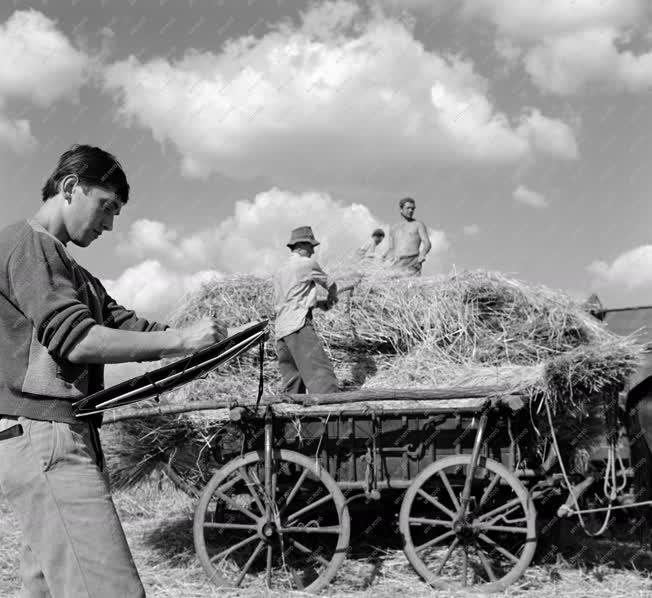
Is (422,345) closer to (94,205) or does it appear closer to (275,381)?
(275,381)

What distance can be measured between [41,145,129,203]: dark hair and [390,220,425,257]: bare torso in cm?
764

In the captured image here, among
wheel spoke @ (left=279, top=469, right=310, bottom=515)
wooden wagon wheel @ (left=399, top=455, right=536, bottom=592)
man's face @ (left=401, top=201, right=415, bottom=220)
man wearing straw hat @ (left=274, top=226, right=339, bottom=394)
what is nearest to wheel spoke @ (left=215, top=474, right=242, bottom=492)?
wheel spoke @ (left=279, top=469, right=310, bottom=515)

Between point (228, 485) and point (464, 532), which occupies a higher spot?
point (228, 485)

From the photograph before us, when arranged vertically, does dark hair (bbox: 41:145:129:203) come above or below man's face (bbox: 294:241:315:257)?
below

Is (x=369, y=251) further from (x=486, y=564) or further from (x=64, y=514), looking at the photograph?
(x=64, y=514)

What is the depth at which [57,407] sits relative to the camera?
6.27 feet

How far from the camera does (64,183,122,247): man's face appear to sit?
2035 mm

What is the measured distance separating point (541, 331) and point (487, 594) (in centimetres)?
256

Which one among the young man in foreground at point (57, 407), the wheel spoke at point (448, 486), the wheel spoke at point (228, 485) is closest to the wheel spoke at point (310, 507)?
the wheel spoke at point (228, 485)

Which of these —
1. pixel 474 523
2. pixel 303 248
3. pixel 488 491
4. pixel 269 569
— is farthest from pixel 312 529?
pixel 303 248

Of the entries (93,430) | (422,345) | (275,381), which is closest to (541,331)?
(422,345)

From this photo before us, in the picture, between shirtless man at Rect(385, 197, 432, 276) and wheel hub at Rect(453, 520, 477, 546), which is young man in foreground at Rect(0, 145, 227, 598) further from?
shirtless man at Rect(385, 197, 432, 276)

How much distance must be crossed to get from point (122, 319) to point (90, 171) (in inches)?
24.1

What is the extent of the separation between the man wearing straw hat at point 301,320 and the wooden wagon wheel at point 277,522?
79 cm
